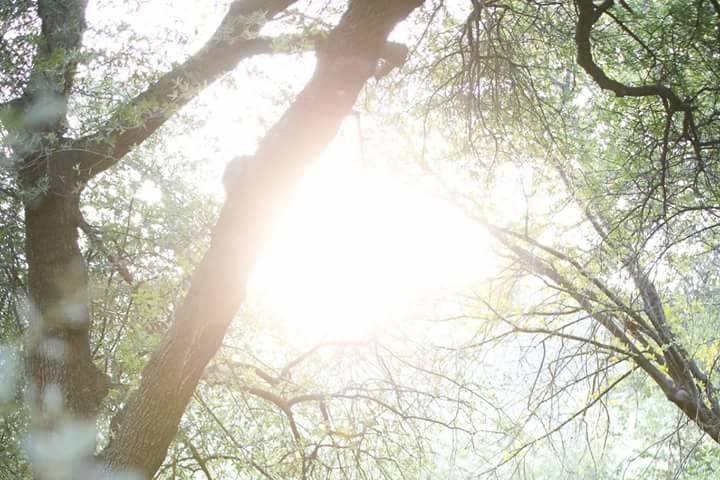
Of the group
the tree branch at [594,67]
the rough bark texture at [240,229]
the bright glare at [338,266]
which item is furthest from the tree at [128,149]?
the bright glare at [338,266]

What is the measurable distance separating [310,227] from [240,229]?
1997 mm

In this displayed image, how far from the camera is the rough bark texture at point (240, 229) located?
278 centimetres

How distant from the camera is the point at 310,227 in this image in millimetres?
4820

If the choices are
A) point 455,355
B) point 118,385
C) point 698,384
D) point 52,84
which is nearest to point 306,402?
point 455,355

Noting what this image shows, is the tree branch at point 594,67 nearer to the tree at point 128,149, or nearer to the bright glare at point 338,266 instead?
the tree at point 128,149

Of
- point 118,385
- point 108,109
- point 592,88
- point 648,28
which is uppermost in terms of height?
point 592,88

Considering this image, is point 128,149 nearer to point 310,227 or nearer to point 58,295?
point 58,295

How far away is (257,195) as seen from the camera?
112 inches

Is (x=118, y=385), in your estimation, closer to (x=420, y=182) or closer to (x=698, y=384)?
(x=420, y=182)

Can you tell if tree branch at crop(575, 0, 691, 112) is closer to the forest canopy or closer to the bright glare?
the forest canopy

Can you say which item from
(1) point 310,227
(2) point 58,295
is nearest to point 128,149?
(2) point 58,295

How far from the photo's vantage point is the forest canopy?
9.70ft

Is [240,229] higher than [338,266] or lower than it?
lower

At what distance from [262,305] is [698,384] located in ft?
11.0
